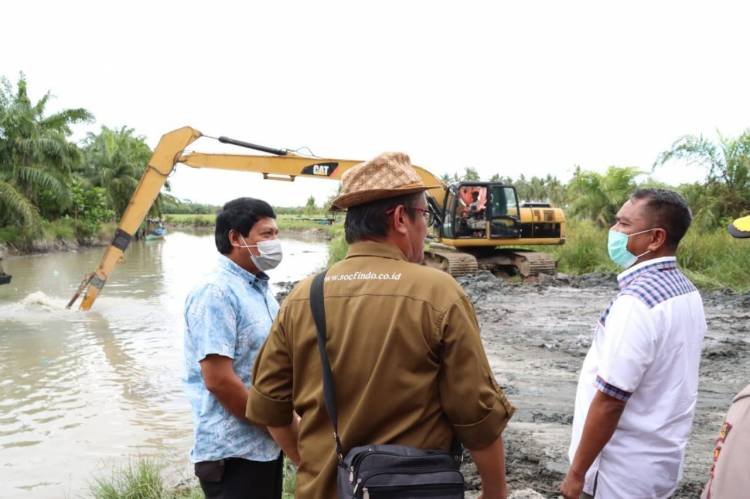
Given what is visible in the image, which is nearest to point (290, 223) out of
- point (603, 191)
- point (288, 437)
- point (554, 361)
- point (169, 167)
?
point (603, 191)

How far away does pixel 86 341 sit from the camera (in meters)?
11.3

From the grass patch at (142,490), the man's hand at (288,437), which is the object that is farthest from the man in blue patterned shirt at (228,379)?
the grass patch at (142,490)

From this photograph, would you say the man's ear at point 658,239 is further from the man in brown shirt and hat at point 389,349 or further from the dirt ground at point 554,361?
the dirt ground at point 554,361

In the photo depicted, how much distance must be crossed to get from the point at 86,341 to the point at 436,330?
1107 cm

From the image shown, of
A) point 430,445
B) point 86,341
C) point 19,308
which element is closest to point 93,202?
point 19,308

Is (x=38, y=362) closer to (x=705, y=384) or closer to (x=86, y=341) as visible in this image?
(x=86, y=341)

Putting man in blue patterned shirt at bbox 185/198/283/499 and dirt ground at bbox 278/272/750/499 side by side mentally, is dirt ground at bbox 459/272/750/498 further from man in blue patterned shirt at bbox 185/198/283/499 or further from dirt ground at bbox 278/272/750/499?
man in blue patterned shirt at bbox 185/198/283/499

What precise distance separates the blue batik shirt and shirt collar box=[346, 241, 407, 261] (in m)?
0.87

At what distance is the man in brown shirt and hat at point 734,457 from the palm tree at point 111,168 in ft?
151

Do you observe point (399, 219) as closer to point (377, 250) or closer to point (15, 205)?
point (377, 250)

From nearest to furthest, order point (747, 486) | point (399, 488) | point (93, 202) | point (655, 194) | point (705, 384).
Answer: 1. point (747, 486)
2. point (399, 488)
3. point (655, 194)
4. point (705, 384)
5. point (93, 202)

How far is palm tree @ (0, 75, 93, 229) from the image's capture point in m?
29.3

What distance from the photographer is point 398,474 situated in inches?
66.7

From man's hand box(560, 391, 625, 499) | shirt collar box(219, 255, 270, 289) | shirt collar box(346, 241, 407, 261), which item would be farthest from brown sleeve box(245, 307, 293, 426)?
man's hand box(560, 391, 625, 499)
